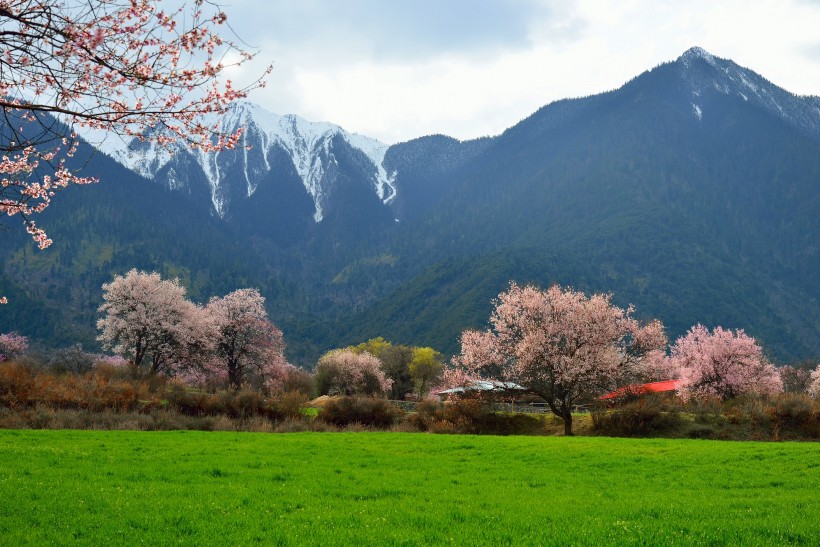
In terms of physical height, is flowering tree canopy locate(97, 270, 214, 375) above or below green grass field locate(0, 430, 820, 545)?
above

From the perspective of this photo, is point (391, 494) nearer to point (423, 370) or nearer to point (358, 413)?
point (358, 413)

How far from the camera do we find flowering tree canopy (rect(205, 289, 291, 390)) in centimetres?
6269

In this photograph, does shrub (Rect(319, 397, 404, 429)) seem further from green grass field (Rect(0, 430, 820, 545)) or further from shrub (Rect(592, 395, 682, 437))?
green grass field (Rect(0, 430, 820, 545))

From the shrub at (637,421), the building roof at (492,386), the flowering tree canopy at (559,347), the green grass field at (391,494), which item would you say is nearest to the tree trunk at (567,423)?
the flowering tree canopy at (559,347)

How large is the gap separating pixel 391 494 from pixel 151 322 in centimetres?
4937

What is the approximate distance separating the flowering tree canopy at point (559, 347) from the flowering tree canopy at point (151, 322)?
2964cm

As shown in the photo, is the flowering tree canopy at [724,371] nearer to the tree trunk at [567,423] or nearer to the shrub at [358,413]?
the tree trunk at [567,423]

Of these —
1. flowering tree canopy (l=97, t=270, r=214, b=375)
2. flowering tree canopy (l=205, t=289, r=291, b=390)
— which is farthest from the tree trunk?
flowering tree canopy (l=97, t=270, r=214, b=375)

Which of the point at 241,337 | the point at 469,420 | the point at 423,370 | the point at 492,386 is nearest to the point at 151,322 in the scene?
the point at 241,337

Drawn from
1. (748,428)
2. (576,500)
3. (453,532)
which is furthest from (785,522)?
(748,428)

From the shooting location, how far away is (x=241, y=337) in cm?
6309

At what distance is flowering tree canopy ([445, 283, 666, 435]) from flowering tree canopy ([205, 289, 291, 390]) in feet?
94.9

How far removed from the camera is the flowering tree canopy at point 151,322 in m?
55.5

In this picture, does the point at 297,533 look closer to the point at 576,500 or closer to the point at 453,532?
the point at 453,532
